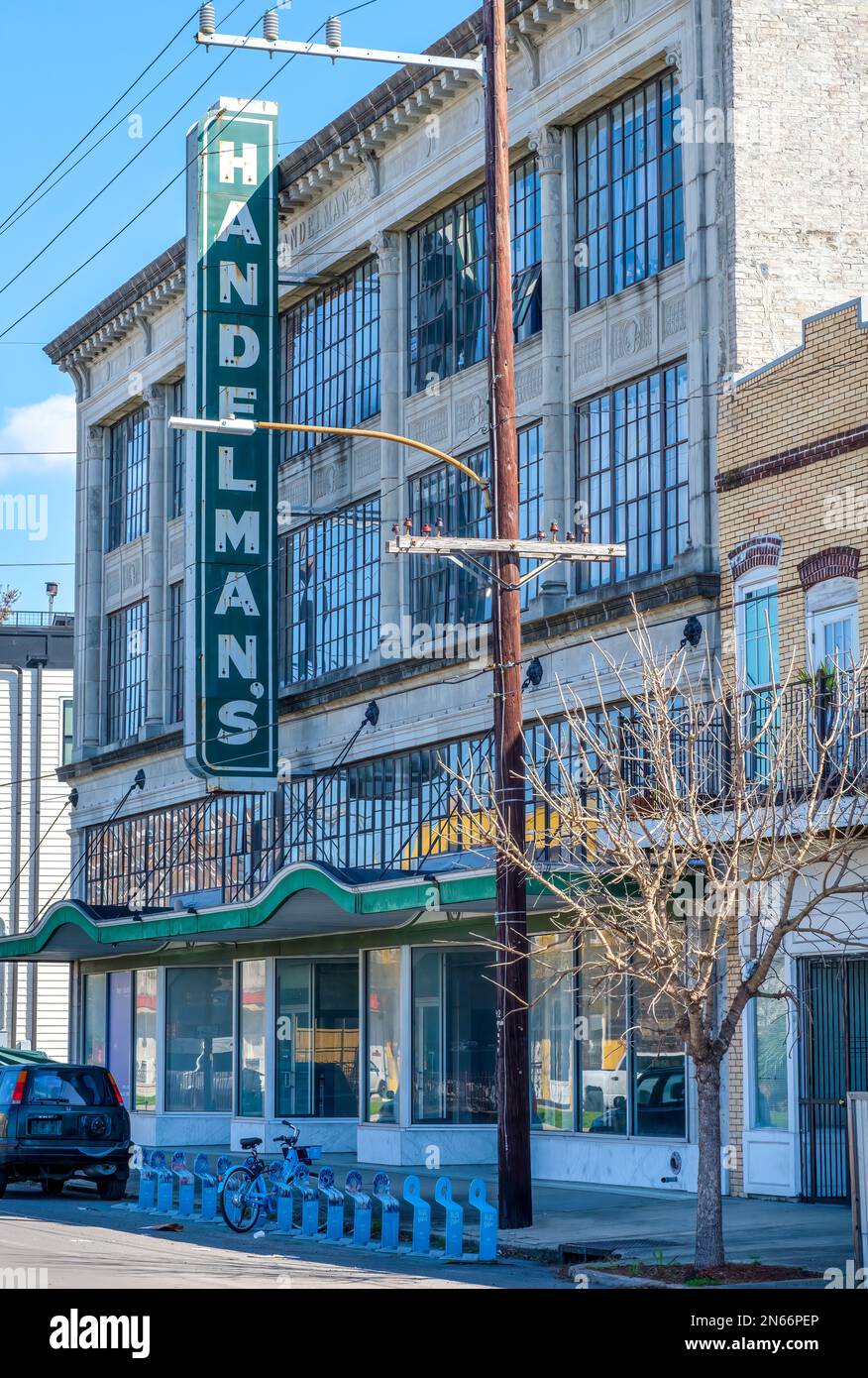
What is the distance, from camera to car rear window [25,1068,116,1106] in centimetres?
2453

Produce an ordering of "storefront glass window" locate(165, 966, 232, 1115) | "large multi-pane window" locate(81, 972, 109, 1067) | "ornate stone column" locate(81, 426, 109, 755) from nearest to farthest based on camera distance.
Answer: "storefront glass window" locate(165, 966, 232, 1115) < "large multi-pane window" locate(81, 972, 109, 1067) < "ornate stone column" locate(81, 426, 109, 755)

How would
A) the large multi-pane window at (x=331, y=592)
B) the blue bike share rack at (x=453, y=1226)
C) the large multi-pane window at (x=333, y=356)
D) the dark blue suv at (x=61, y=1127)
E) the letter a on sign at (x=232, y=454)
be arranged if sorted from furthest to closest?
the letter a on sign at (x=232, y=454), the large multi-pane window at (x=333, y=356), the large multi-pane window at (x=331, y=592), the dark blue suv at (x=61, y=1127), the blue bike share rack at (x=453, y=1226)

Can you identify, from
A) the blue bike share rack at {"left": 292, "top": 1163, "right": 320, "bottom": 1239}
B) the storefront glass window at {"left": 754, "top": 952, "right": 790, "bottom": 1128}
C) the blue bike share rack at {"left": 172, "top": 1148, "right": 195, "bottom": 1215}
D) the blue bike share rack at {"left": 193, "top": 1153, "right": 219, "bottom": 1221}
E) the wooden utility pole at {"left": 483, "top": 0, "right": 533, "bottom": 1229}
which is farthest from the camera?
the storefront glass window at {"left": 754, "top": 952, "right": 790, "bottom": 1128}

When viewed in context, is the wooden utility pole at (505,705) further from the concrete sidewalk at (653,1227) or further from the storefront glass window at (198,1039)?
the storefront glass window at (198,1039)

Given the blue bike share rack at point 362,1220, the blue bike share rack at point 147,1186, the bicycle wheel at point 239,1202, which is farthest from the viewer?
the blue bike share rack at point 147,1186

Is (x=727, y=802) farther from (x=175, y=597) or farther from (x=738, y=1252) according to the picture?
(x=175, y=597)

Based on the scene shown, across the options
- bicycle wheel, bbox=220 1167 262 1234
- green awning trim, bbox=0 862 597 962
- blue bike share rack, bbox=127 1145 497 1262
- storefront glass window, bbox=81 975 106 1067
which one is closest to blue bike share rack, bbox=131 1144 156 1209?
blue bike share rack, bbox=127 1145 497 1262

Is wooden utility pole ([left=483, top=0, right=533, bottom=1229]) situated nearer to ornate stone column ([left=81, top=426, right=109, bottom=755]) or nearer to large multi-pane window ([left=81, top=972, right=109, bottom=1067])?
large multi-pane window ([left=81, top=972, right=109, bottom=1067])

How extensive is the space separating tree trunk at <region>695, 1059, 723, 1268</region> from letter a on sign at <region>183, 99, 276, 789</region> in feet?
61.0

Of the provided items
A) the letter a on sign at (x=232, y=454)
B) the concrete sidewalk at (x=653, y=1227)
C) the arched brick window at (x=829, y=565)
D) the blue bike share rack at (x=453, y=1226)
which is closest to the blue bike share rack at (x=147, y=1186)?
the concrete sidewalk at (x=653, y=1227)

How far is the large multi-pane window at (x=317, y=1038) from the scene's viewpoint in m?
32.8

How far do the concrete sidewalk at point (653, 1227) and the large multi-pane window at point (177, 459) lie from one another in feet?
63.2

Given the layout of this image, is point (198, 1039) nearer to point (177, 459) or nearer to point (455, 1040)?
point (455, 1040)
